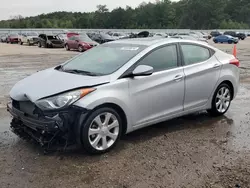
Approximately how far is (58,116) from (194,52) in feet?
9.26

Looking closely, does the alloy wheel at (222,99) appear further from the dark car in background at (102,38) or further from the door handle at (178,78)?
the dark car in background at (102,38)

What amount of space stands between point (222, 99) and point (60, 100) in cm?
336

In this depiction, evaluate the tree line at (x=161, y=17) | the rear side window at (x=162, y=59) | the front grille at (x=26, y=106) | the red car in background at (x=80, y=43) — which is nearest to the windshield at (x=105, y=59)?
the rear side window at (x=162, y=59)

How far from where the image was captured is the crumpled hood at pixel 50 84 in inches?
172

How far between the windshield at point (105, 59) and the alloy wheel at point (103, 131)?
2.24 ft

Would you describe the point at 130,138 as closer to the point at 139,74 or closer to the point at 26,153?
the point at 139,74

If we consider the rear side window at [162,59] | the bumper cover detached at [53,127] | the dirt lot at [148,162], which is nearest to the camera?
the dirt lot at [148,162]

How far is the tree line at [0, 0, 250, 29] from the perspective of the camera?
127 m

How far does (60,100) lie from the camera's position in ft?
14.0

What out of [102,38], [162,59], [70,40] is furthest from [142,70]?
[102,38]

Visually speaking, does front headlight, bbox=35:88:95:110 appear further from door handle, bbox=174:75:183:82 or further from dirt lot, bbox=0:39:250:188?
door handle, bbox=174:75:183:82

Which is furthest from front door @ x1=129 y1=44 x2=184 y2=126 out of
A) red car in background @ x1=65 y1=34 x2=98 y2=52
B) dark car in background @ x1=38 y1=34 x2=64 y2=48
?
dark car in background @ x1=38 y1=34 x2=64 y2=48

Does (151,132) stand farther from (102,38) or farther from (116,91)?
(102,38)

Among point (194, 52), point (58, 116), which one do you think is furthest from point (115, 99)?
point (194, 52)
